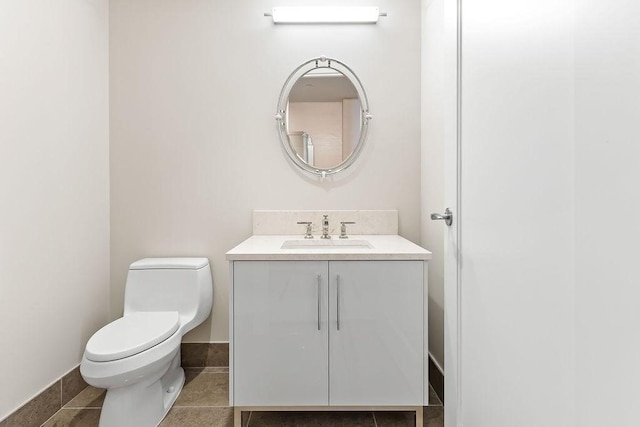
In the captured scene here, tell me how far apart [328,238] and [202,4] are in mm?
1560

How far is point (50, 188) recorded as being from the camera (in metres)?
1.63

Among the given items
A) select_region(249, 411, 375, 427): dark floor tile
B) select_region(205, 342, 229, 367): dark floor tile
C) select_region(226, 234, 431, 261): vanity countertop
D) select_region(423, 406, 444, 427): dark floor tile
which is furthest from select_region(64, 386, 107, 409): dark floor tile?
select_region(423, 406, 444, 427): dark floor tile

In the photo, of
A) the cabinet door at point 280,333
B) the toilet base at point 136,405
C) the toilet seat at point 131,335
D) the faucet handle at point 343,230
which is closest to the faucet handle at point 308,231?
the faucet handle at point 343,230

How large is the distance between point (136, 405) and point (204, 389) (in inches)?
17.2

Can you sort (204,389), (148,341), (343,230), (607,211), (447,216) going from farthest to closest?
1. (343,230)
2. (204,389)
3. (148,341)
4. (447,216)
5. (607,211)

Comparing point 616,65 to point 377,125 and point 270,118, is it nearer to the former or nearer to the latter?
point 377,125

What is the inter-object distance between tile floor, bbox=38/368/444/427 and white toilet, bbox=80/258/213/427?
0.10 metres

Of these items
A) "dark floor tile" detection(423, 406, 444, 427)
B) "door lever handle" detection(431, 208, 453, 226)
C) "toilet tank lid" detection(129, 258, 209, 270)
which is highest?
"door lever handle" detection(431, 208, 453, 226)

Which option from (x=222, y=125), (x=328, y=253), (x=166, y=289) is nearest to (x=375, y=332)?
(x=328, y=253)

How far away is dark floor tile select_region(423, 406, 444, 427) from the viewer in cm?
161

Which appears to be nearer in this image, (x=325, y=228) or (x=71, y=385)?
(x=71, y=385)

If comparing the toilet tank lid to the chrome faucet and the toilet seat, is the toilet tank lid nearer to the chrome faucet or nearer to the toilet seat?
the toilet seat

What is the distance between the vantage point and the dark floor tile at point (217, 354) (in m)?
2.08

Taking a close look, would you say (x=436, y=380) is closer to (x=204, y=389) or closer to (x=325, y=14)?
(x=204, y=389)
